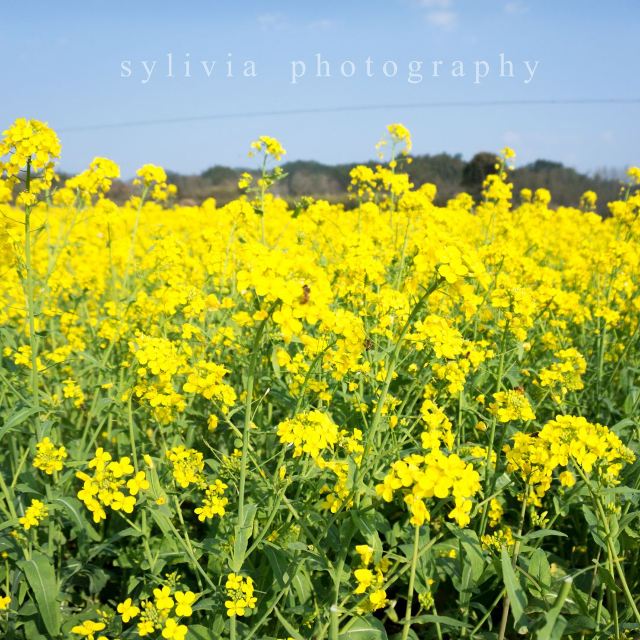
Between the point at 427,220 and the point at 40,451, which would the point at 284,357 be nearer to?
the point at 40,451

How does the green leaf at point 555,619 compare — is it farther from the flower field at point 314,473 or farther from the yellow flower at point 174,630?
the yellow flower at point 174,630

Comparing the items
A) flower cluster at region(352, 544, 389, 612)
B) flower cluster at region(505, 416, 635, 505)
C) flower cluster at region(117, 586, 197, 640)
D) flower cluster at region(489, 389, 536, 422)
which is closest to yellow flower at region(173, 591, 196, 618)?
flower cluster at region(117, 586, 197, 640)

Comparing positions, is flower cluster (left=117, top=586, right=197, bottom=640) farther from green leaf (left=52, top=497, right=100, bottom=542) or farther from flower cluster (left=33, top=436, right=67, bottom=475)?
flower cluster (left=33, top=436, right=67, bottom=475)

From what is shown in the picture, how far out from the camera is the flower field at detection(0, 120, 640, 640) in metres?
1.70

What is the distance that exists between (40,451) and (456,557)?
1.69m

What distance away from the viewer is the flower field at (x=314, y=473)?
1.70m

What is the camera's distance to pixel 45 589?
2.07 meters

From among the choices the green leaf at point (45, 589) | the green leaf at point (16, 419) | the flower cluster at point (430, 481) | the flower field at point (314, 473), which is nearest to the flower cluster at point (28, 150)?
the flower field at point (314, 473)

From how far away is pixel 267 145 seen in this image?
3430 mm

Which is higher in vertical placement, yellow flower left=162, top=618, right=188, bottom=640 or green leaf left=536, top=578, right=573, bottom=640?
green leaf left=536, top=578, right=573, bottom=640

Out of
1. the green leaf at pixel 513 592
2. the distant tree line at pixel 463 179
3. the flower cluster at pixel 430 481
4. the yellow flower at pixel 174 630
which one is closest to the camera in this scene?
the flower cluster at pixel 430 481

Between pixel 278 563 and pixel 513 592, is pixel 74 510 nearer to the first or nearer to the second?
pixel 278 563

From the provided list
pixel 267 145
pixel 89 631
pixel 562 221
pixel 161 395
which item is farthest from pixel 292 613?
pixel 562 221

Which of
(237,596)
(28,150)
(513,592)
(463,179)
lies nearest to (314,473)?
(237,596)
